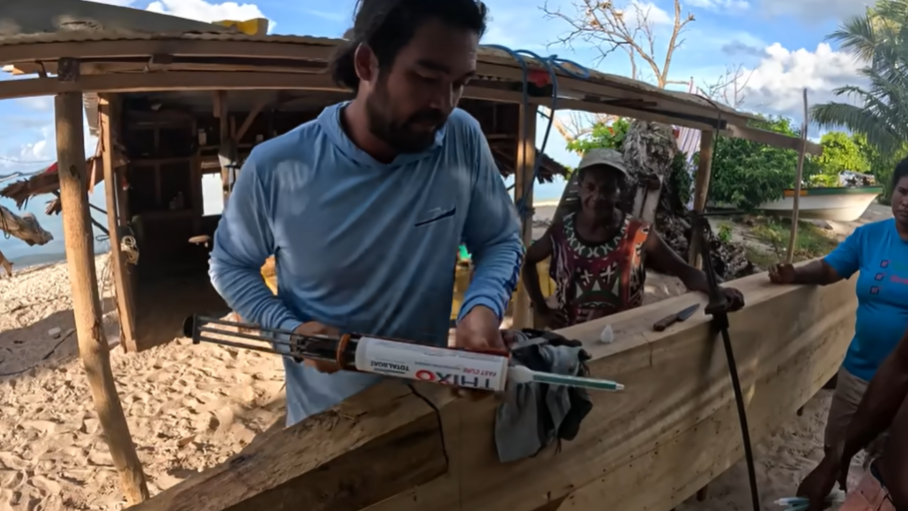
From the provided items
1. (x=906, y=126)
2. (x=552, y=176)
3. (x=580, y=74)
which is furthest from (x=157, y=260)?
(x=906, y=126)

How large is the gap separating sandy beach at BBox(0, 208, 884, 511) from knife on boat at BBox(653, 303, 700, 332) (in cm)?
131

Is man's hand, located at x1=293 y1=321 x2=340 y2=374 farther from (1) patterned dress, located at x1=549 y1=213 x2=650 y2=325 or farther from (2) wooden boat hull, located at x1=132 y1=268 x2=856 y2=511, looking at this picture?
(1) patterned dress, located at x1=549 y1=213 x2=650 y2=325

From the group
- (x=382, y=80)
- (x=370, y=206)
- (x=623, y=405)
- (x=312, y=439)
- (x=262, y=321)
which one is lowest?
(x=623, y=405)

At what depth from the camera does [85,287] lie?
3703mm

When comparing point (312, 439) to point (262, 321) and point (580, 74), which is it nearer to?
point (262, 321)

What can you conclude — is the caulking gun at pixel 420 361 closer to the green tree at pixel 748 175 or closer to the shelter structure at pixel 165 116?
the shelter structure at pixel 165 116

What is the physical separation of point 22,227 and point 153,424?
18.6 ft

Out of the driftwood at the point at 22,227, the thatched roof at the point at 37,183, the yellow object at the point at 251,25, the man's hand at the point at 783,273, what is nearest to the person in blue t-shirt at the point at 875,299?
the man's hand at the point at 783,273

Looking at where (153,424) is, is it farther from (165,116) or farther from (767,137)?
(767,137)

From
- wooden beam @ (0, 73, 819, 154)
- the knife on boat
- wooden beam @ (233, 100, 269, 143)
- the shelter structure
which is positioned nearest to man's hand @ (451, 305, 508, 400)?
the shelter structure

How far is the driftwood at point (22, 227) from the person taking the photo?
841 cm

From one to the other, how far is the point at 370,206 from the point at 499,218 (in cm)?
33

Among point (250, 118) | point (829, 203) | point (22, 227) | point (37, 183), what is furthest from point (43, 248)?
→ point (829, 203)

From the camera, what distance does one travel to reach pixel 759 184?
1341cm
